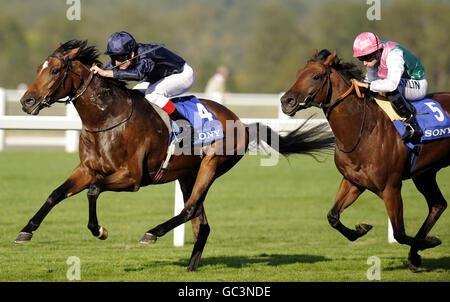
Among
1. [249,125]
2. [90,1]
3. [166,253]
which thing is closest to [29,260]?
[166,253]

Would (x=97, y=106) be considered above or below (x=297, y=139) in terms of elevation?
above

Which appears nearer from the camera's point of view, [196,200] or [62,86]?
[62,86]

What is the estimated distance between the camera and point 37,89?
514 centimetres

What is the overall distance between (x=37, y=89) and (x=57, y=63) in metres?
0.25

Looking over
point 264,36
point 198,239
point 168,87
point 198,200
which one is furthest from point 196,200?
point 264,36

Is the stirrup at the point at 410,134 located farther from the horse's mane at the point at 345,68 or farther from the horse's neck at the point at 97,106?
the horse's neck at the point at 97,106

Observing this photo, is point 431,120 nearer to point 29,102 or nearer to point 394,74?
point 394,74

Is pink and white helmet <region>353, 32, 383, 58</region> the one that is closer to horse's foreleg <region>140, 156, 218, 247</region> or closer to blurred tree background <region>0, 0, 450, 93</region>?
horse's foreleg <region>140, 156, 218, 247</region>

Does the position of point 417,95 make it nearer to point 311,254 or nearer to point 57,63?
point 311,254

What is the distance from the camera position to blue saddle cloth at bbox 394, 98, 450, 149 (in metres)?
5.70

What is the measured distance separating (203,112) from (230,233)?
276cm

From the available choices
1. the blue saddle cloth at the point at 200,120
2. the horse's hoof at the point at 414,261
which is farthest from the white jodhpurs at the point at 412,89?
the blue saddle cloth at the point at 200,120

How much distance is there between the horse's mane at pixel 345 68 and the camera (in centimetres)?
560

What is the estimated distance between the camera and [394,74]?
5.43 meters
